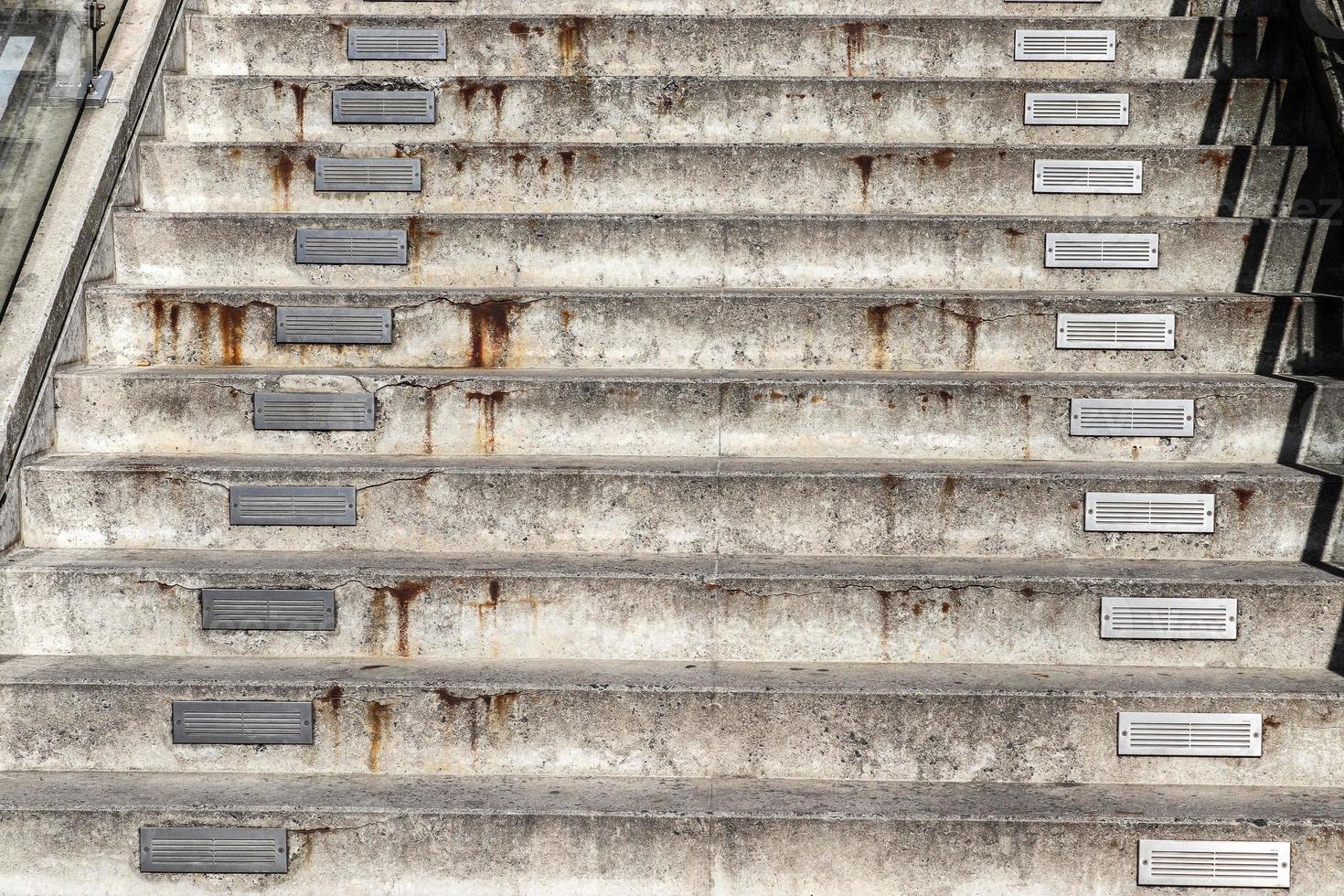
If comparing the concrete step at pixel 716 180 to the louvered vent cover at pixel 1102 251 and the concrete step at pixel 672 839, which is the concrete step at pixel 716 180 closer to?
the louvered vent cover at pixel 1102 251

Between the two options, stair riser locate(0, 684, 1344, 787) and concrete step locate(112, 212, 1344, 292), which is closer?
stair riser locate(0, 684, 1344, 787)

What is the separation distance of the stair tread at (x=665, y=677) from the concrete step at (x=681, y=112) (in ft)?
7.92

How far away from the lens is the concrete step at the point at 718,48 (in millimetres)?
5898

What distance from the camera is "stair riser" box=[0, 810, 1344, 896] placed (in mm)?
3721

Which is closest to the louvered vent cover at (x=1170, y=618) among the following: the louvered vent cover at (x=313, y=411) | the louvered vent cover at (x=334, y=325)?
the louvered vent cover at (x=313, y=411)

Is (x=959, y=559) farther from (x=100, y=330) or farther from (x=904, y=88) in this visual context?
(x=100, y=330)

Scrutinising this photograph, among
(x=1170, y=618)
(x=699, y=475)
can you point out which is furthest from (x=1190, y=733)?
(x=699, y=475)

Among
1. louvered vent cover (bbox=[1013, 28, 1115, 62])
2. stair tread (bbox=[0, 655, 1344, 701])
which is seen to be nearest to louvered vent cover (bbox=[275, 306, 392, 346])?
stair tread (bbox=[0, 655, 1344, 701])

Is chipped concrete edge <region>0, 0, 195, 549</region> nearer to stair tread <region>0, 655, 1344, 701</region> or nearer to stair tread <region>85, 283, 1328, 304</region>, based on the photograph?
stair tread <region>85, 283, 1328, 304</region>

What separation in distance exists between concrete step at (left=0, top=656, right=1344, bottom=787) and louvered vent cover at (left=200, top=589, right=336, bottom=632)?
20 centimetres

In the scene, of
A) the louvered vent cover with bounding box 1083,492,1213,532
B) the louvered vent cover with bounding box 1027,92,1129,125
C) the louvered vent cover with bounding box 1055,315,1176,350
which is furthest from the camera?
the louvered vent cover with bounding box 1027,92,1129,125

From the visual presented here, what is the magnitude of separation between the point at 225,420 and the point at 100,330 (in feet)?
2.25

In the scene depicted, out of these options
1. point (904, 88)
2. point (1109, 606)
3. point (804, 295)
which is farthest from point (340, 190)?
point (1109, 606)

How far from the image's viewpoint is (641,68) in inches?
235
